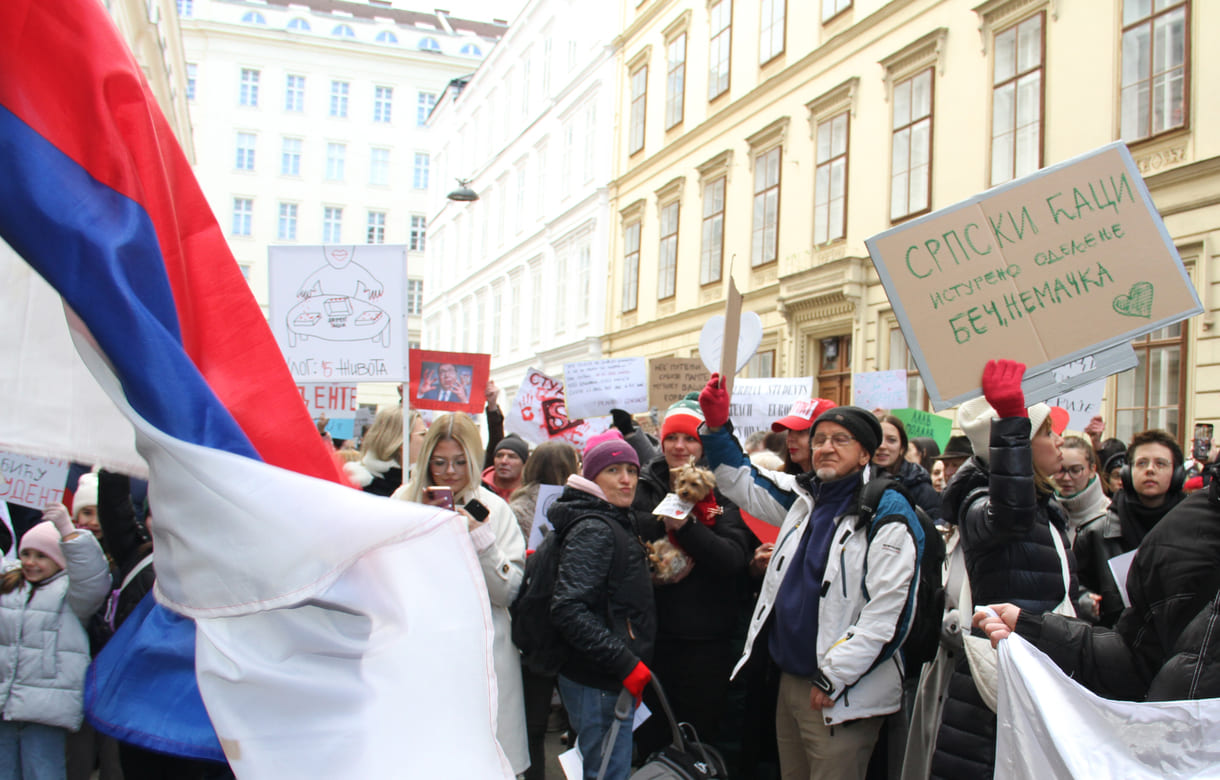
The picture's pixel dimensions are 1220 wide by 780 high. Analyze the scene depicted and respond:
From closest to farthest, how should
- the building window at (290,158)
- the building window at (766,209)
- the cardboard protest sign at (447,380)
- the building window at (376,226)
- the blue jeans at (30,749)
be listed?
the blue jeans at (30,749) < the cardboard protest sign at (447,380) < the building window at (766,209) < the building window at (290,158) < the building window at (376,226)

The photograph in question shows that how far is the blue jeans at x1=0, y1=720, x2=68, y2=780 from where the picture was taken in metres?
4.04

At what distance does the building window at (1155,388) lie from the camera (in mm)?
10672

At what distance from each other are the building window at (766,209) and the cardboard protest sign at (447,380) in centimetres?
1135

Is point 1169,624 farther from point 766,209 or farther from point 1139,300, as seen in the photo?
point 766,209

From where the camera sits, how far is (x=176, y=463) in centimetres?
165

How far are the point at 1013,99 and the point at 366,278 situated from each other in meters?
10.6

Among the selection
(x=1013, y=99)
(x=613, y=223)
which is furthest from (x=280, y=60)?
(x=1013, y=99)

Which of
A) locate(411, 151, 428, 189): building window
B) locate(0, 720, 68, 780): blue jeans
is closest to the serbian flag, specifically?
locate(0, 720, 68, 780): blue jeans

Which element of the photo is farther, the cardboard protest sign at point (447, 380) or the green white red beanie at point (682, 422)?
the cardboard protest sign at point (447, 380)

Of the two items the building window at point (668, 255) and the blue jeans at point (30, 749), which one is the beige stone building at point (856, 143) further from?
the blue jeans at point (30, 749)

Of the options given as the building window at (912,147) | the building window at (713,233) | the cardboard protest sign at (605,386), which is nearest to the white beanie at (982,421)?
the cardboard protest sign at (605,386)

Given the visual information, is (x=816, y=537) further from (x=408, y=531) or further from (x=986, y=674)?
(x=408, y=531)

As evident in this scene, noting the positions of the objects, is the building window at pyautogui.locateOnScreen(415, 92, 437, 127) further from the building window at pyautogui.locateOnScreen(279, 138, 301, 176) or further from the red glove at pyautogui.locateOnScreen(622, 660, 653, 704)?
the red glove at pyautogui.locateOnScreen(622, 660, 653, 704)

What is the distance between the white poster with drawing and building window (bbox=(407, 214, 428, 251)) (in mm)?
51022
